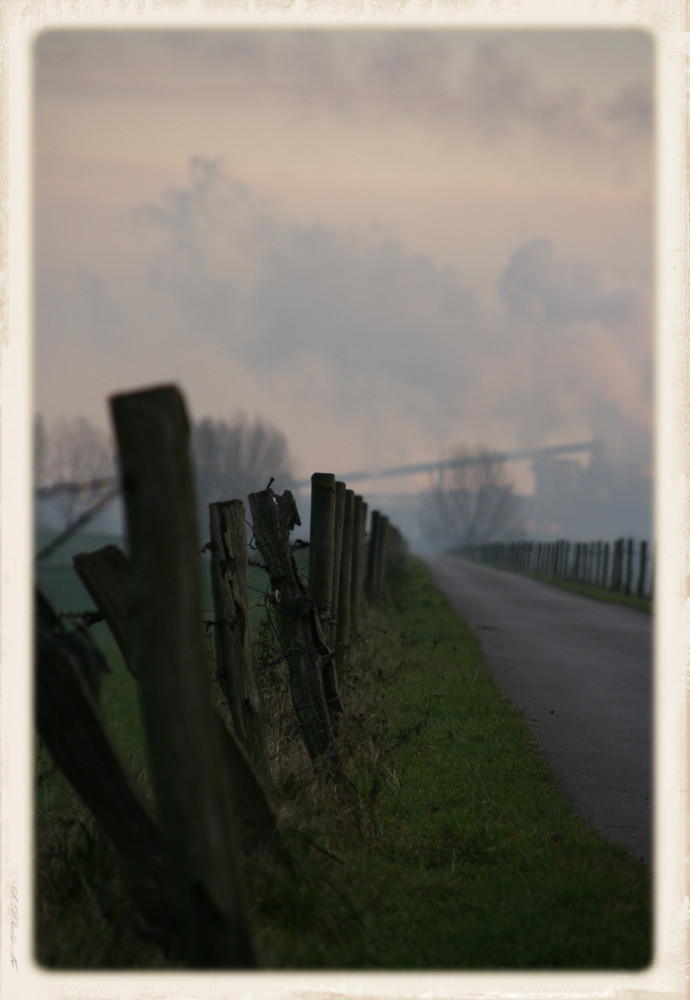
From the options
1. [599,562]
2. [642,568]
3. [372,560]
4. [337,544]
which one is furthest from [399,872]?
[599,562]

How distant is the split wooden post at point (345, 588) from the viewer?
6.19 metres

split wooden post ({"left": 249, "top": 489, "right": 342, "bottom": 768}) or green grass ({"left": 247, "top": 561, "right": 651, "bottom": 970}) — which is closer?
green grass ({"left": 247, "top": 561, "right": 651, "bottom": 970})

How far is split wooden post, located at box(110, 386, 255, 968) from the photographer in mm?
2193

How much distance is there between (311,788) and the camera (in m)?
3.87

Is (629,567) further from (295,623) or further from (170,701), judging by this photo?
(170,701)

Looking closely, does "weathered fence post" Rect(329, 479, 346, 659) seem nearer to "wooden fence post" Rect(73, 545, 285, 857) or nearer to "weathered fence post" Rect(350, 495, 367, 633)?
"weathered fence post" Rect(350, 495, 367, 633)

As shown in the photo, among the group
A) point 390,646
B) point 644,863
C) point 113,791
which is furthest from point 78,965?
point 390,646

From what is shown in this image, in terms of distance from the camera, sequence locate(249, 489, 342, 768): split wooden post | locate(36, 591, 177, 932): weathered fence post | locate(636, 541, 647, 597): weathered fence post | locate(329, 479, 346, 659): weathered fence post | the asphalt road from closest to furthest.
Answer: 1. locate(36, 591, 177, 932): weathered fence post
2. locate(249, 489, 342, 768): split wooden post
3. the asphalt road
4. locate(329, 479, 346, 659): weathered fence post
5. locate(636, 541, 647, 597): weathered fence post

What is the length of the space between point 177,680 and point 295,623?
Answer: 7.78 feet

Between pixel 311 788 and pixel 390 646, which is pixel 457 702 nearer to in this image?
pixel 390 646

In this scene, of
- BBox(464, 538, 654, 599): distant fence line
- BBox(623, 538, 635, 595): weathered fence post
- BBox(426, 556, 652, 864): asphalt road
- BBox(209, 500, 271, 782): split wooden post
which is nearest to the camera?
BBox(209, 500, 271, 782): split wooden post

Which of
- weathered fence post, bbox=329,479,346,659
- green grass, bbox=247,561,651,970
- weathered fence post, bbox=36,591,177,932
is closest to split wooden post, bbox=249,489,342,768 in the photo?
green grass, bbox=247,561,651,970

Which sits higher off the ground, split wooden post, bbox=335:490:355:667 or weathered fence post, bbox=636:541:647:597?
split wooden post, bbox=335:490:355:667

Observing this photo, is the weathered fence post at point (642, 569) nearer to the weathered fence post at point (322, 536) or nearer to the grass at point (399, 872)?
the grass at point (399, 872)
